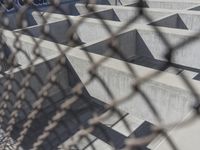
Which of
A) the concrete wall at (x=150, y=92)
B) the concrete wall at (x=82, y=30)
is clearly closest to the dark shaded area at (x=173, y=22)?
the concrete wall at (x=82, y=30)

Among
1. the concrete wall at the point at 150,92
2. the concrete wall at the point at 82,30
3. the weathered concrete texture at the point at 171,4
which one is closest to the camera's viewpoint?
the concrete wall at the point at 150,92

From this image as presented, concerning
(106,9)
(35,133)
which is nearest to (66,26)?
(106,9)

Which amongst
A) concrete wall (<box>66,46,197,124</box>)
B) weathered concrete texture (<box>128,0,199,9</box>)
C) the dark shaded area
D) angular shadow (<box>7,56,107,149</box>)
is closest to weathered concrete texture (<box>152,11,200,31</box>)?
the dark shaded area

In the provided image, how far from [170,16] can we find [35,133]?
506 cm

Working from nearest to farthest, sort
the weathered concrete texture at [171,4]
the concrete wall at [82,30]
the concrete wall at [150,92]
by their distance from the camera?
the concrete wall at [150,92], the concrete wall at [82,30], the weathered concrete texture at [171,4]

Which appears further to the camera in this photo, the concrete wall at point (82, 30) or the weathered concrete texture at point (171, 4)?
the weathered concrete texture at point (171, 4)

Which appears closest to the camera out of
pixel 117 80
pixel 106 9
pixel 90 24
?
pixel 117 80

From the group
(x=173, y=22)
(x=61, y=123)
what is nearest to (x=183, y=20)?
(x=173, y=22)

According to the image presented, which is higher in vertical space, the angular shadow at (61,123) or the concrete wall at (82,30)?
the concrete wall at (82,30)

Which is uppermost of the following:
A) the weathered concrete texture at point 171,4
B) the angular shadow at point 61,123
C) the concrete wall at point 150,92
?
the weathered concrete texture at point 171,4

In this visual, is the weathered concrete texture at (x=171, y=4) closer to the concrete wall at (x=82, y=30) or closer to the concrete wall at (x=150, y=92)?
the concrete wall at (x=82, y=30)

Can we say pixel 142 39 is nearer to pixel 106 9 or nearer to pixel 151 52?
pixel 151 52

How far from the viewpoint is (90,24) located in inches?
306

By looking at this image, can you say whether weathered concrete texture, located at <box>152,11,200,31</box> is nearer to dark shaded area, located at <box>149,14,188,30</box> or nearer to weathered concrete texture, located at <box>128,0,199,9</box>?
dark shaded area, located at <box>149,14,188,30</box>
